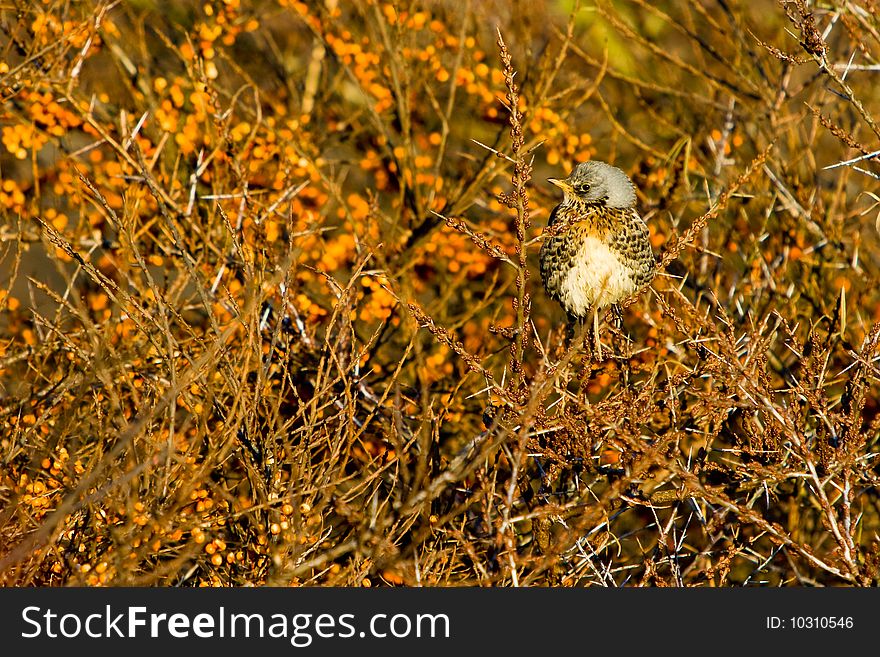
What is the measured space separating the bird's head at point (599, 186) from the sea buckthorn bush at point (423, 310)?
38 centimetres

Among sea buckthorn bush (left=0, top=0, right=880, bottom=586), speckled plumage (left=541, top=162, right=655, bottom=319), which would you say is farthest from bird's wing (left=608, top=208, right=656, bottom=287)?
sea buckthorn bush (left=0, top=0, right=880, bottom=586)

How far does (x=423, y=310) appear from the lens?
4.84 m

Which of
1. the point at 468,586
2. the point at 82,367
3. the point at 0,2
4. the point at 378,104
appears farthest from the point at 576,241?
the point at 0,2

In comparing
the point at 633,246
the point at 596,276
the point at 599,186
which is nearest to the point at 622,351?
the point at 596,276

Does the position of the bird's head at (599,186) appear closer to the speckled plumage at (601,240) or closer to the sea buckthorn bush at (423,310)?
the speckled plumage at (601,240)

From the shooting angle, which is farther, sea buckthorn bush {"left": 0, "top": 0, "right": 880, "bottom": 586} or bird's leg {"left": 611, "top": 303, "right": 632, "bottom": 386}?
bird's leg {"left": 611, "top": 303, "right": 632, "bottom": 386}

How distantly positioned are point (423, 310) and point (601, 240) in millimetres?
1218

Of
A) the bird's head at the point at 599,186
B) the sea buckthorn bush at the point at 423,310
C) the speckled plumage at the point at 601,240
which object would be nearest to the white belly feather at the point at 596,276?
the speckled plumage at the point at 601,240

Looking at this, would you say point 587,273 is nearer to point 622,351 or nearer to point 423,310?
point 622,351

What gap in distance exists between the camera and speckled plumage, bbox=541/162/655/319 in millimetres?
5496

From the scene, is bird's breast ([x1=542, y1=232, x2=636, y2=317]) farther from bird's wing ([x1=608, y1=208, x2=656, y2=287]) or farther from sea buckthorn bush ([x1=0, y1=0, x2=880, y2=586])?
sea buckthorn bush ([x1=0, y1=0, x2=880, y2=586])

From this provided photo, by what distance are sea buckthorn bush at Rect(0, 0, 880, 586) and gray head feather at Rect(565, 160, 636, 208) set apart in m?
0.38

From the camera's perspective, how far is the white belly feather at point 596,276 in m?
5.49

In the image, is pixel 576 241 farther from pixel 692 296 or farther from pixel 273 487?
pixel 273 487
